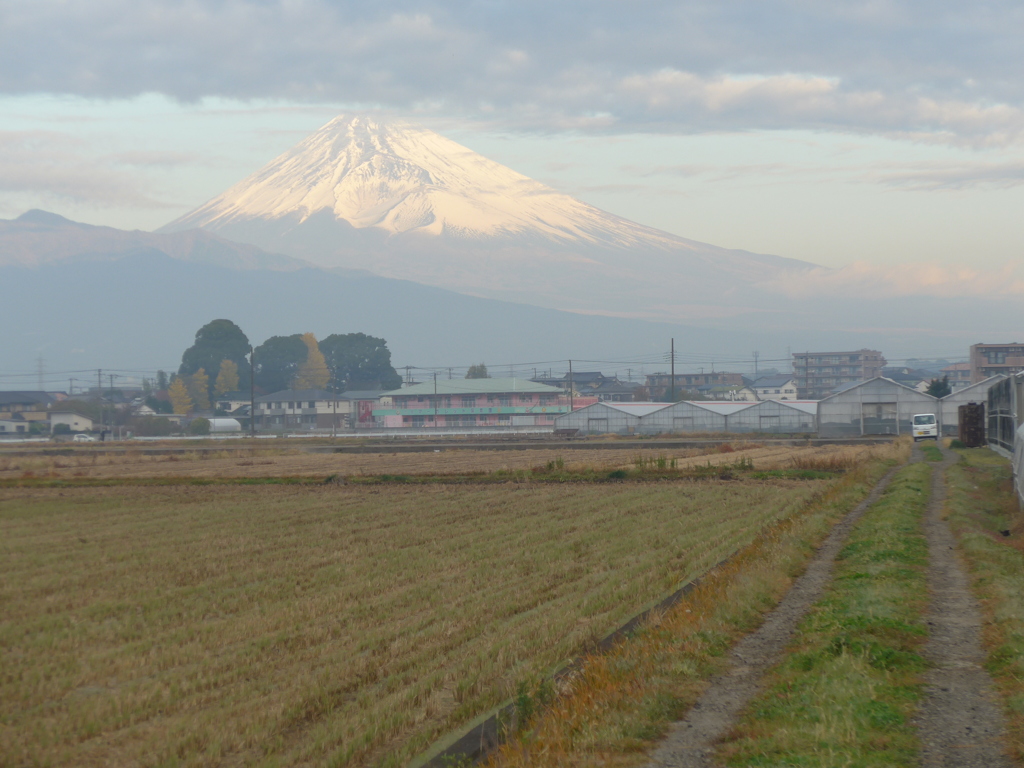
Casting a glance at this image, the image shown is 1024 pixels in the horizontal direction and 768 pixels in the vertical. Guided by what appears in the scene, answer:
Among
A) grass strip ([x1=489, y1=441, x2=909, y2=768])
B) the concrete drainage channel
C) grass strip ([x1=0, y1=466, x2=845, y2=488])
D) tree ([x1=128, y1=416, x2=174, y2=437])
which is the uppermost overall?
grass strip ([x1=489, y1=441, x2=909, y2=768])

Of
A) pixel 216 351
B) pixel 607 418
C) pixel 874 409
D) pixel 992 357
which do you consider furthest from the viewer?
pixel 216 351

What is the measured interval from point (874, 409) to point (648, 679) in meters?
64.2

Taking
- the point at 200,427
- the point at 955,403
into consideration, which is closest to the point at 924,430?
the point at 955,403

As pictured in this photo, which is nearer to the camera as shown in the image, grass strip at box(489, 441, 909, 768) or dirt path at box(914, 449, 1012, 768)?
dirt path at box(914, 449, 1012, 768)

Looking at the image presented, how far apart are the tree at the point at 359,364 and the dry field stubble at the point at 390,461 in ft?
403

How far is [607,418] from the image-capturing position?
8544 centimetres

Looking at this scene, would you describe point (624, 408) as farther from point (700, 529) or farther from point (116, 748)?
point (116, 748)

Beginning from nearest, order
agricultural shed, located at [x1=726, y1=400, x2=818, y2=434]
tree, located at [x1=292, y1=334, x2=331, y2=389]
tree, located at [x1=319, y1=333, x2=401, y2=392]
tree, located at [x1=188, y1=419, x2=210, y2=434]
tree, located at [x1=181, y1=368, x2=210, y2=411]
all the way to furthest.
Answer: agricultural shed, located at [x1=726, y1=400, x2=818, y2=434] → tree, located at [x1=188, y1=419, x2=210, y2=434] → tree, located at [x1=181, y1=368, x2=210, y2=411] → tree, located at [x1=292, y1=334, x2=331, y2=389] → tree, located at [x1=319, y1=333, x2=401, y2=392]

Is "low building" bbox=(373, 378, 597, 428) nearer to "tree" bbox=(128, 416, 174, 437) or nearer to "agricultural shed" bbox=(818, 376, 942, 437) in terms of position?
"tree" bbox=(128, 416, 174, 437)

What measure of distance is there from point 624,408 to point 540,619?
76.0m

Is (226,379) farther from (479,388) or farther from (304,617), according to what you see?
(304,617)

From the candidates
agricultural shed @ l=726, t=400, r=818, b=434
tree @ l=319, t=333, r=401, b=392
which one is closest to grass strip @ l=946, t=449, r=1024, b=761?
agricultural shed @ l=726, t=400, r=818, b=434

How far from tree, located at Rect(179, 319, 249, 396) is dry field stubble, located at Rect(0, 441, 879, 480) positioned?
4571 inches

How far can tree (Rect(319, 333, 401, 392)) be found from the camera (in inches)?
7372
